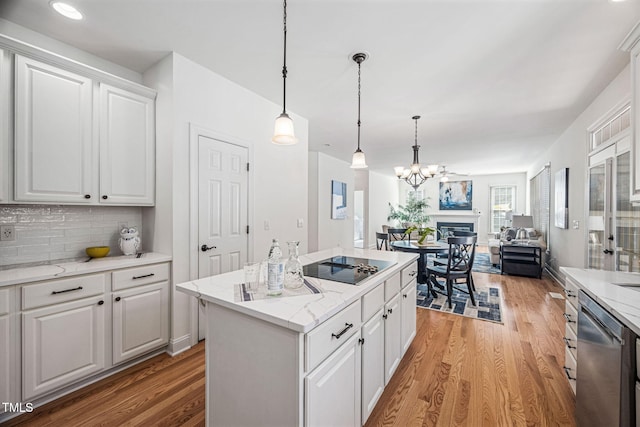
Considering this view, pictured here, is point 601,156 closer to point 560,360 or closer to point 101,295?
point 560,360

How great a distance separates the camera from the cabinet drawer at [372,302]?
5.08 feet

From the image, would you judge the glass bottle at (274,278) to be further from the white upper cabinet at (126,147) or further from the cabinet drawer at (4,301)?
the white upper cabinet at (126,147)

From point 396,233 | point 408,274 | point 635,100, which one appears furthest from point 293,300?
point 396,233

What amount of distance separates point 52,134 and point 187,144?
90 cm

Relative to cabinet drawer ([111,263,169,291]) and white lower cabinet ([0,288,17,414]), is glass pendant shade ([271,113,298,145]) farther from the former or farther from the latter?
white lower cabinet ([0,288,17,414])

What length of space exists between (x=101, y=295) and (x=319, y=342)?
1.83 meters

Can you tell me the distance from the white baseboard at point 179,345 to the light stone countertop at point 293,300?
1206mm

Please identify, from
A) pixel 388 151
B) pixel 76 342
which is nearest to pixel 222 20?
pixel 76 342

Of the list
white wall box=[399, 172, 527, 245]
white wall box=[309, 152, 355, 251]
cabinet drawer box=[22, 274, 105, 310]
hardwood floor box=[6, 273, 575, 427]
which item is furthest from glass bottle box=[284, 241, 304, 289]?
white wall box=[399, 172, 527, 245]

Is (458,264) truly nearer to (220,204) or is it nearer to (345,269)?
(345,269)

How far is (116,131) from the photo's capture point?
2.29 m

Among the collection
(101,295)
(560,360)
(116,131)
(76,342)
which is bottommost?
(560,360)

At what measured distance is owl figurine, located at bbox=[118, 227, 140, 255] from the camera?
2.37 meters

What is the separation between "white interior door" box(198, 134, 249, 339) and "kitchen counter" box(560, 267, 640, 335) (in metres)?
2.80
